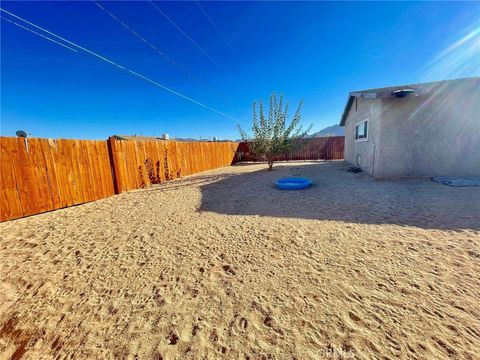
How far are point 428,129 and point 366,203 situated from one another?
4.46m

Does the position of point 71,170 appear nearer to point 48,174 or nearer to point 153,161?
point 48,174

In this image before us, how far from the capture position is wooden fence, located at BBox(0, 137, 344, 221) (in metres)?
4.25

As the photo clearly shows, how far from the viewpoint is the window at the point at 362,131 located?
8.33 m

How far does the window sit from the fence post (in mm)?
9721

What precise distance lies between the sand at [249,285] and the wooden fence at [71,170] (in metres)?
0.63

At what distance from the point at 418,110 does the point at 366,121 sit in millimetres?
1826

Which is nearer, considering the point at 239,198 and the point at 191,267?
the point at 191,267

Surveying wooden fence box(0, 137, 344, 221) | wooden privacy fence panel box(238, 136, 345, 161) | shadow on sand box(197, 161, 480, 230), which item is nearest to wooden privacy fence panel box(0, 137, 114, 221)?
wooden fence box(0, 137, 344, 221)

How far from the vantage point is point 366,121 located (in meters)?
8.27

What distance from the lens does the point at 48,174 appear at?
479 cm

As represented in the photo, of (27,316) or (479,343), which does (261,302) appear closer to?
(479,343)

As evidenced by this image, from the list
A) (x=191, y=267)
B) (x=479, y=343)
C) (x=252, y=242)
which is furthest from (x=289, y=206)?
(x=479, y=343)

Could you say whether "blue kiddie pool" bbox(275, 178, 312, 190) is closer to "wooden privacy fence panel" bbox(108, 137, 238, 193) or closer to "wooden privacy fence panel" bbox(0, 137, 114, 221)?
"wooden privacy fence panel" bbox(108, 137, 238, 193)

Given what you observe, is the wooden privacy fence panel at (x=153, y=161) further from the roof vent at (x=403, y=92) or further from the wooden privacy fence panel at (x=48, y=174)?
the roof vent at (x=403, y=92)
